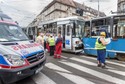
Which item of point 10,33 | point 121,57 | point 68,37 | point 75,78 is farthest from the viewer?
point 68,37

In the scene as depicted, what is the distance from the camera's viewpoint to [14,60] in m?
5.18

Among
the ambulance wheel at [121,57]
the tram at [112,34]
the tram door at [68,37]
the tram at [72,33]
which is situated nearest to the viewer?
the tram at [112,34]

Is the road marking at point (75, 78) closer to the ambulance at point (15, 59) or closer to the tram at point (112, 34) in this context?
the ambulance at point (15, 59)

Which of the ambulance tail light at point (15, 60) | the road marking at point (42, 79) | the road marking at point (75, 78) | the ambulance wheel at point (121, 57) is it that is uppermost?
the ambulance tail light at point (15, 60)

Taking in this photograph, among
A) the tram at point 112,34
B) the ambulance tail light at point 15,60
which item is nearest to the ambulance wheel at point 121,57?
the tram at point 112,34

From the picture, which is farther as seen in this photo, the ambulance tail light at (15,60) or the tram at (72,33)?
the tram at (72,33)

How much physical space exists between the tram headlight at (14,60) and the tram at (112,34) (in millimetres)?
7582

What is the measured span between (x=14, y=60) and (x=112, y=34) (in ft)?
27.1

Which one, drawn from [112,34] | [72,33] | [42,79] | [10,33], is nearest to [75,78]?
[42,79]

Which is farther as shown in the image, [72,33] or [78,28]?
[78,28]

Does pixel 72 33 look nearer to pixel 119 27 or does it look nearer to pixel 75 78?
pixel 119 27

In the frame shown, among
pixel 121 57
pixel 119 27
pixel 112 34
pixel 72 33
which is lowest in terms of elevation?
pixel 121 57

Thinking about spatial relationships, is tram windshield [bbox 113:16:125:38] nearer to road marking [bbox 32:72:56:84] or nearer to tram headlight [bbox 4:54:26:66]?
road marking [bbox 32:72:56:84]

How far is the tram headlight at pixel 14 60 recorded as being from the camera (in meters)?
A: 5.07
